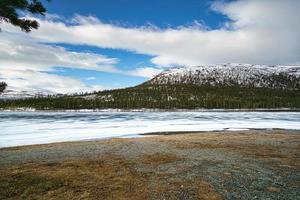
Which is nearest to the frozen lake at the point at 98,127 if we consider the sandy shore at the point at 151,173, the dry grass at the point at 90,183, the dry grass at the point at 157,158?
the sandy shore at the point at 151,173

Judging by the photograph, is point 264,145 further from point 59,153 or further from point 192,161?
point 59,153

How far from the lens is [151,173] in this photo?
16734 millimetres

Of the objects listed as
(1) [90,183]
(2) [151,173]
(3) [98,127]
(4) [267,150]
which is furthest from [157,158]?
(3) [98,127]

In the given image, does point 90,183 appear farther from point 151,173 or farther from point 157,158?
point 157,158

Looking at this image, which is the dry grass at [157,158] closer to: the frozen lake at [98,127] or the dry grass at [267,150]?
the dry grass at [267,150]

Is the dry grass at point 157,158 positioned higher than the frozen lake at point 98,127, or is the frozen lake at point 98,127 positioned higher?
the dry grass at point 157,158

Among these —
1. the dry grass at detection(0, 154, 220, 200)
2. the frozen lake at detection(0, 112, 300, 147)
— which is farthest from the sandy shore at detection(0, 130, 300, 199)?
the frozen lake at detection(0, 112, 300, 147)

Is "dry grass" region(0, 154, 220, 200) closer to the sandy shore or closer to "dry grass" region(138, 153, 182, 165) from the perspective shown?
the sandy shore

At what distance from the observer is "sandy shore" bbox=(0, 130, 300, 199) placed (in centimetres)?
1346

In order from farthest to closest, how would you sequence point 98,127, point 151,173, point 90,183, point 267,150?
point 98,127, point 267,150, point 151,173, point 90,183

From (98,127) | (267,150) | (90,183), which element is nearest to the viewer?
(90,183)

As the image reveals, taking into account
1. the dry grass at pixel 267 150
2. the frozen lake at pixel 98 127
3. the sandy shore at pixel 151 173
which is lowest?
the frozen lake at pixel 98 127

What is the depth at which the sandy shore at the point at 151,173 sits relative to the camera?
13461 mm

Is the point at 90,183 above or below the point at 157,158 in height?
below
